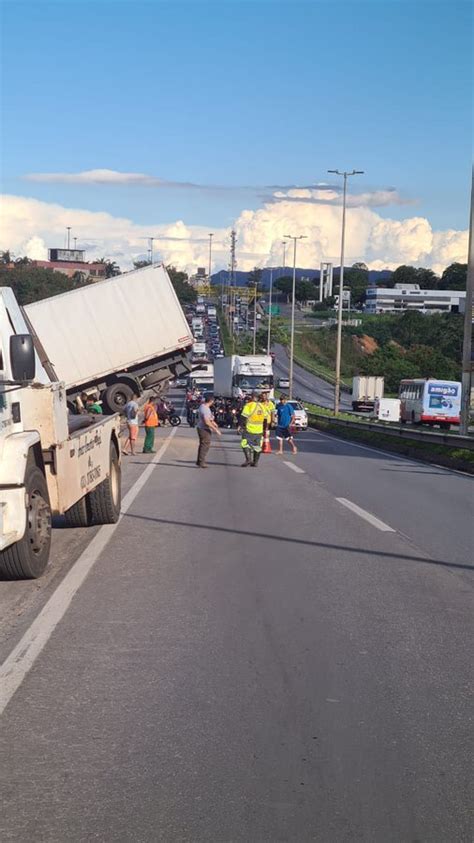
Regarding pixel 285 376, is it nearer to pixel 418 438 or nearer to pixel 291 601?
pixel 418 438

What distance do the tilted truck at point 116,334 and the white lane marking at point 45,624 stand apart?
62.2 feet

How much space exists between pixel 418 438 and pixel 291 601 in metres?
23.6

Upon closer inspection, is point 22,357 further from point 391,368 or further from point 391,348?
point 391,348

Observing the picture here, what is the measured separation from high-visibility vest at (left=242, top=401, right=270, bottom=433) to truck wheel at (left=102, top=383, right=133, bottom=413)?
10921 mm

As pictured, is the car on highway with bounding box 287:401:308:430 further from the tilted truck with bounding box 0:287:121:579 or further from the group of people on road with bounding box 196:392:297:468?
the tilted truck with bounding box 0:287:121:579

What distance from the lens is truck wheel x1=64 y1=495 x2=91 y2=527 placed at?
1320 centimetres

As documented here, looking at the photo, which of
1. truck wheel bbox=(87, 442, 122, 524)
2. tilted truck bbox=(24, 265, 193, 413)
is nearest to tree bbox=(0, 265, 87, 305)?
tilted truck bbox=(24, 265, 193, 413)

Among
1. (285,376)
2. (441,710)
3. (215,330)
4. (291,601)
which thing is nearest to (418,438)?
(291,601)

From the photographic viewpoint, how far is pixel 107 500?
13.4 m

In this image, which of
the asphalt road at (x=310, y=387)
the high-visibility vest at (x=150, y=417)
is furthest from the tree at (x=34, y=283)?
the high-visibility vest at (x=150, y=417)

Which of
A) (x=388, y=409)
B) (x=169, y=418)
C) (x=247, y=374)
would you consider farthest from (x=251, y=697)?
(x=388, y=409)

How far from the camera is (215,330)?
149 metres

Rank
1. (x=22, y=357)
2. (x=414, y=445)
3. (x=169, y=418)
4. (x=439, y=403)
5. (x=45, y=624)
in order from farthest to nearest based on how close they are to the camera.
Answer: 1. (x=439, y=403)
2. (x=169, y=418)
3. (x=414, y=445)
4. (x=22, y=357)
5. (x=45, y=624)

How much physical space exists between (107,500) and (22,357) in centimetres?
484
